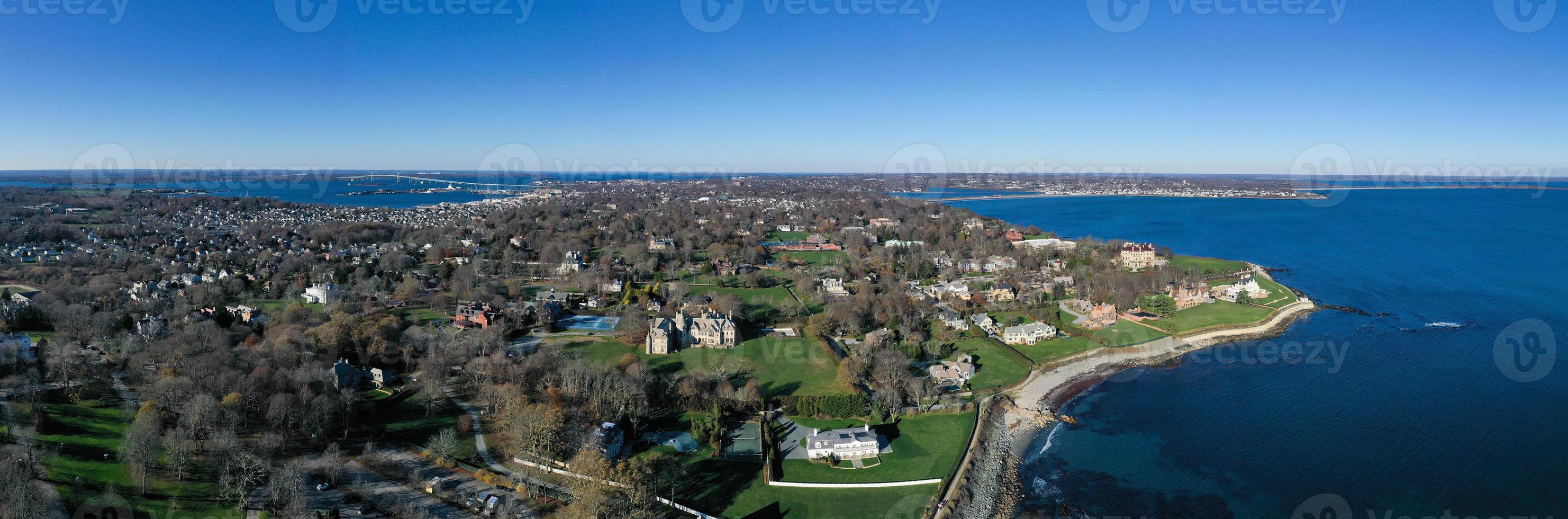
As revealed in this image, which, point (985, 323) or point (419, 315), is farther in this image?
point (419, 315)

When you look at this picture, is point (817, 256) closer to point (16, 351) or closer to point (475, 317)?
point (475, 317)

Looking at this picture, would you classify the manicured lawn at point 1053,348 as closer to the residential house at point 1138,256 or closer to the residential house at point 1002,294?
the residential house at point 1002,294

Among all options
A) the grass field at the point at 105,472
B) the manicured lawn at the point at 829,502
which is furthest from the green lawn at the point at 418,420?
the manicured lawn at the point at 829,502

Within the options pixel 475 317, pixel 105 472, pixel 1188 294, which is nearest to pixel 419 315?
pixel 475 317

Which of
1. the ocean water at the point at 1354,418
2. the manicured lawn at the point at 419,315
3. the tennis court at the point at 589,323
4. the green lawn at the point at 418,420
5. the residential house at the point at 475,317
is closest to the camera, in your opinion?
the ocean water at the point at 1354,418

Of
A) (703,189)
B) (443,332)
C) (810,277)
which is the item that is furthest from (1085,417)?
(703,189)

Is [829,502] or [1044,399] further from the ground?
[1044,399]

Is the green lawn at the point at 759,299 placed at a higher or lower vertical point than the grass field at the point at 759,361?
higher
